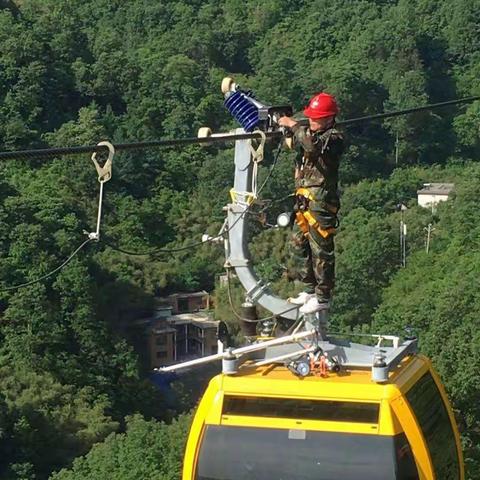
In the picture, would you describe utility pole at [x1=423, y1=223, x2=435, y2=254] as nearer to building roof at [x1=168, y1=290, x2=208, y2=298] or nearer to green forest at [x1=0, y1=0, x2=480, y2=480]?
green forest at [x1=0, y1=0, x2=480, y2=480]

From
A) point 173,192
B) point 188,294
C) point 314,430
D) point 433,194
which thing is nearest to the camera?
point 314,430

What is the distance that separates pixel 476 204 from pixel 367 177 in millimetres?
15807

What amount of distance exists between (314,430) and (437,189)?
44907mm

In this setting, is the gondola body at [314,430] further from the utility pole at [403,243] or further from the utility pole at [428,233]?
the utility pole at [428,233]

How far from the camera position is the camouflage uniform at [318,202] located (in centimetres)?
652

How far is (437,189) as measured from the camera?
49938mm

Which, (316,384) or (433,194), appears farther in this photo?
(433,194)

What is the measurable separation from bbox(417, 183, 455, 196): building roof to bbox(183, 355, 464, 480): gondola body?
42.2 m

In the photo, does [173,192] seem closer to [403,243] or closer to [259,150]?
[403,243]

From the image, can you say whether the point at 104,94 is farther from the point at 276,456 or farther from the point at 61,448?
the point at 276,456

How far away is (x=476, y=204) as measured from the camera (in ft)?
132

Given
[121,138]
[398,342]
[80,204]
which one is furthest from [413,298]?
[121,138]

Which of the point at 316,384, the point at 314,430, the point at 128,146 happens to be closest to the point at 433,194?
the point at 316,384

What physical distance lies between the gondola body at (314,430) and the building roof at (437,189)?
139ft
